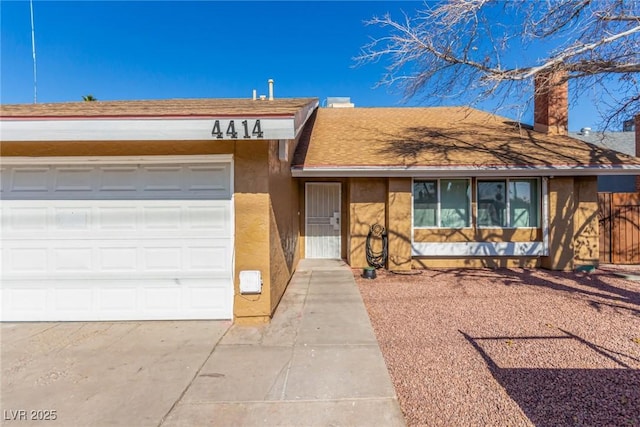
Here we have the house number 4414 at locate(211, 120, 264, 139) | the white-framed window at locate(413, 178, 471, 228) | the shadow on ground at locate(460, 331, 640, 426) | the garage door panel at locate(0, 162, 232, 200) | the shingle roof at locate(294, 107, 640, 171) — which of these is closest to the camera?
the shadow on ground at locate(460, 331, 640, 426)

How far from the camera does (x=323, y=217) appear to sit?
31.5 feet

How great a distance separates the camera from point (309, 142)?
30.7 ft

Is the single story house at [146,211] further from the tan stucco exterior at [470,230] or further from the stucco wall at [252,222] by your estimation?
the tan stucco exterior at [470,230]

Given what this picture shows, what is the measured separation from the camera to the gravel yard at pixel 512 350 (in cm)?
284

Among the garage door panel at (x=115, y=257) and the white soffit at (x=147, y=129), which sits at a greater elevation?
the white soffit at (x=147, y=129)

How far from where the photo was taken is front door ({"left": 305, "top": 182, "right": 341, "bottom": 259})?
9.58 metres

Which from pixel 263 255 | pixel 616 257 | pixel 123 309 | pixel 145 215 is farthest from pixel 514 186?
pixel 123 309

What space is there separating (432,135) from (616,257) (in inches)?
246

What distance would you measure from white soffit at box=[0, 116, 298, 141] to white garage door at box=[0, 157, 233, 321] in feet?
2.37

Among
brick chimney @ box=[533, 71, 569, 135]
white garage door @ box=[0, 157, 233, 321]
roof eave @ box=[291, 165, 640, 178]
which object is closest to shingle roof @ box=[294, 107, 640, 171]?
roof eave @ box=[291, 165, 640, 178]

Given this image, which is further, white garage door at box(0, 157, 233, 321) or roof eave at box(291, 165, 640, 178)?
roof eave at box(291, 165, 640, 178)

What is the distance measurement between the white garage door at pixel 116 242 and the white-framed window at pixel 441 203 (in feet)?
18.2

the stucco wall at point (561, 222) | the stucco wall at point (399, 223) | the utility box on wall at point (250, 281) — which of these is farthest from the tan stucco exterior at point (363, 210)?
the stucco wall at point (561, 222)

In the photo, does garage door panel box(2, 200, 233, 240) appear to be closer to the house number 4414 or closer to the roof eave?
the house number 4414
